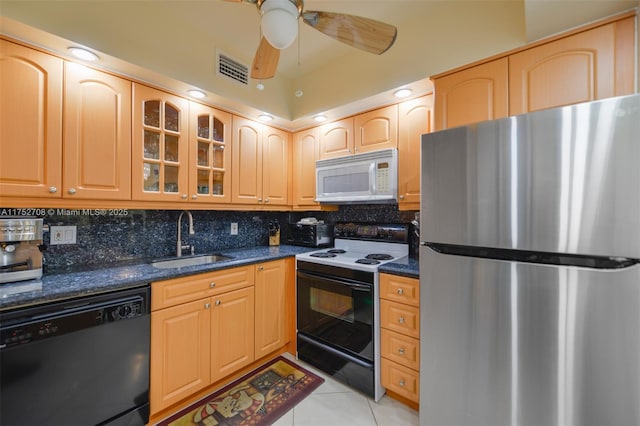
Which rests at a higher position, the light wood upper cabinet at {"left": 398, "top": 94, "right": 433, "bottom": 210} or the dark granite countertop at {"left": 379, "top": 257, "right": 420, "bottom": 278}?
the light wood upper cabinet at {"left": 398, "top": 94, "right": 433, "bottom": 210}

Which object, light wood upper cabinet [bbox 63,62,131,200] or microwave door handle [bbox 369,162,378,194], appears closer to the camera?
light wood upper cabinet [bbox 63,62,131,200]

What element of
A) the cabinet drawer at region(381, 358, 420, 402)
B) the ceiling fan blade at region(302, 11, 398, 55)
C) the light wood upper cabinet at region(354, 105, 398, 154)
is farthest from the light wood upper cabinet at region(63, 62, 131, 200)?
the cabinet drawer at region(381, 358, 420, 402)

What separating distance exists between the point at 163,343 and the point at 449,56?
251 cm

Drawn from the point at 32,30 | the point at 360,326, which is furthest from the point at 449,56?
the point at 32,30

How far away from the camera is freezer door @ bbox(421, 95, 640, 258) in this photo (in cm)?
91

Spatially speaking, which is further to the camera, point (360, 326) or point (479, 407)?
point (360, 326)

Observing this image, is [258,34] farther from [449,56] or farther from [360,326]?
[360,326]

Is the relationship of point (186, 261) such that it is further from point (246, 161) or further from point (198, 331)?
point (246, 161)

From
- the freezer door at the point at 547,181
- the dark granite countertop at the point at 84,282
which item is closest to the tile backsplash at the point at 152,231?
the dark granite countertop at the point at 84,282

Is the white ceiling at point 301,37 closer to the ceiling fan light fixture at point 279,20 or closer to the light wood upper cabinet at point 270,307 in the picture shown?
the ceiling fan light fixture at point 279,20

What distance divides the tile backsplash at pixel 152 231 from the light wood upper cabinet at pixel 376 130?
0.59 metres

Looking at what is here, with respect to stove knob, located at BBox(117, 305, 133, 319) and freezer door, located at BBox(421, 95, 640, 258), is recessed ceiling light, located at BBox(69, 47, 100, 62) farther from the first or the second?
freezer door, located at BBox(421, 95, 640, 258)

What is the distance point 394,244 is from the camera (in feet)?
7.33

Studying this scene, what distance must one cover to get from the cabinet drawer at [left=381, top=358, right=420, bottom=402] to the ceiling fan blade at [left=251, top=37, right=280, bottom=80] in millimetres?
1987
